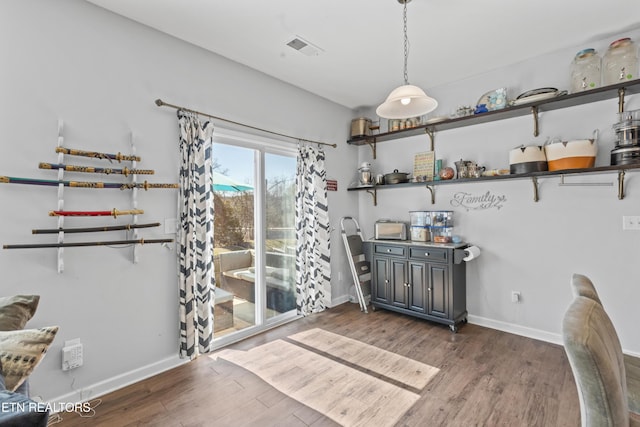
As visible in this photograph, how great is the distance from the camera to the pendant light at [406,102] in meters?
2.00

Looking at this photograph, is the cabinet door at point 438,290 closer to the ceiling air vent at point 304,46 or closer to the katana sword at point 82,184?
the ceiling air vent at point 304,46

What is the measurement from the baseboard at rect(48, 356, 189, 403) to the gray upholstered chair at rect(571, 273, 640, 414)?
2.83m

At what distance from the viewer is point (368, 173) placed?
4160 mm

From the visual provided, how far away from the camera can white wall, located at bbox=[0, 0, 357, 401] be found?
1.88 metres

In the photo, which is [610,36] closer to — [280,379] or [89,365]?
[280,379]

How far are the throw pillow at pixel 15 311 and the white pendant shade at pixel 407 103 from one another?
7.76ft

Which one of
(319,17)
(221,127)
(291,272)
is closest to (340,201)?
(291,272)

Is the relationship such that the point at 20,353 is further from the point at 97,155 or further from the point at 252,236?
the point at 252,236

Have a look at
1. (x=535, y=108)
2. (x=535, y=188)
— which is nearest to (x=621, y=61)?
(x=535, y=108)

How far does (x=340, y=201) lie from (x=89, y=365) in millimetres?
3152

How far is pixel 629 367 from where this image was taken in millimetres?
1489

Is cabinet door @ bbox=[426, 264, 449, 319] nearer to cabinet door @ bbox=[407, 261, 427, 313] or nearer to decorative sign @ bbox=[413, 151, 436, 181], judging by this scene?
cabinet door @ bbox=[407, 261, 427, 313]

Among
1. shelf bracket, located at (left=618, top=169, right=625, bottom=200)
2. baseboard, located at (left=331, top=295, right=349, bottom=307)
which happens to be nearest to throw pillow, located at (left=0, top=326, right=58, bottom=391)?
baseboard, located at (left=331, top=295, right=349, bottom=307)

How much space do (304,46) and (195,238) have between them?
202 cm
